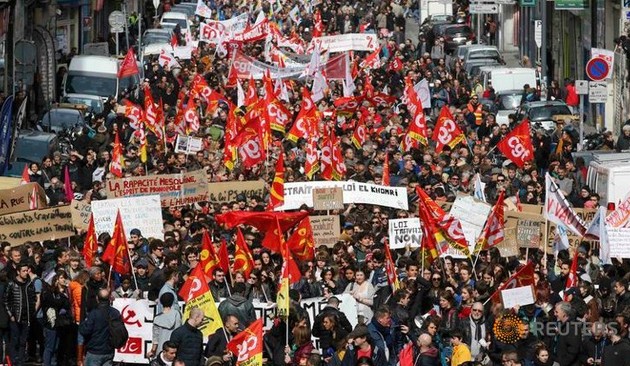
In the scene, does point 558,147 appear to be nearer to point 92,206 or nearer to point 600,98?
point 600,98

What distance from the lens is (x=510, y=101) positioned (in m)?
46.5

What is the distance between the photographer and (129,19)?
68.4m

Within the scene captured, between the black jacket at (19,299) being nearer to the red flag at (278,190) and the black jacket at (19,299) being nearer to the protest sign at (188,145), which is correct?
the red flag at (278,190)

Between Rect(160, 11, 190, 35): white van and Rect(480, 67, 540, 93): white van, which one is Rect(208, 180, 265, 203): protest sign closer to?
Rect(480, 67, 540, 93): white van

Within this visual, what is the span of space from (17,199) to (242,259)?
5213mm

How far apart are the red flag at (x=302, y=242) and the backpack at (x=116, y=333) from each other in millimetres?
3510

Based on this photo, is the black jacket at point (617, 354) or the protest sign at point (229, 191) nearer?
the black jacket at point (617, 354)

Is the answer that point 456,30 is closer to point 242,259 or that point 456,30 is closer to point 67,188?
point 67,188

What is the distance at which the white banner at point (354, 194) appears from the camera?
29.5 m

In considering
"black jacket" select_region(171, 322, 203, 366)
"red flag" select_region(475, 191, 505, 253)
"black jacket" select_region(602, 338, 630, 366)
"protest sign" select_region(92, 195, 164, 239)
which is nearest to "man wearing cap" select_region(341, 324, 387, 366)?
"black jacket" select_region(171, 322, 203, 366)

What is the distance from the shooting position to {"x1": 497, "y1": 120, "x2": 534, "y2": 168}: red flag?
111 ft

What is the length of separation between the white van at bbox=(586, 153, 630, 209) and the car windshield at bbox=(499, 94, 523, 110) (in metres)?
15.2

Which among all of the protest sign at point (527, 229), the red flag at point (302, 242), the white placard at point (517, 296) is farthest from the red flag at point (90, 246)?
the white placard at point (517, 296)

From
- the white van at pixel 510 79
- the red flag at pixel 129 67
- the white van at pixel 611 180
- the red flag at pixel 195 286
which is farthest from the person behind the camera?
the white van at pixel 510 79
